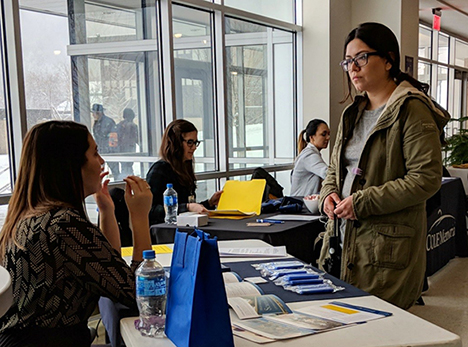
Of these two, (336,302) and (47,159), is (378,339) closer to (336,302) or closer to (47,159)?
(336,302)

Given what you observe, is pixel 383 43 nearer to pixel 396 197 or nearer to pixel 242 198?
pixel 396 197

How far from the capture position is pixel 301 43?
6449 millimetres

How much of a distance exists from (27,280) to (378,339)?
94 centimetres

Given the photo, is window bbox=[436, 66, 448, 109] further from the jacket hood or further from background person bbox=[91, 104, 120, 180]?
the jacket hood

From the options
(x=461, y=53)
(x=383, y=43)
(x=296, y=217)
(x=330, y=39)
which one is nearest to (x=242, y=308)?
(x=383, y=43)

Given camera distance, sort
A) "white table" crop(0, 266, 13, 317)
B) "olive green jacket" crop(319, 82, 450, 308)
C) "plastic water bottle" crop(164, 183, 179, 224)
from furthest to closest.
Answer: "plastic water bottle" crop(164, 183, 179, 224) < "olive green jacket" crop(319, 82, 450, 308) < "white table" crop(0, 266, 13, 317)

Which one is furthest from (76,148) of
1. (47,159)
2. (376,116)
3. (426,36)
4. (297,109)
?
(426,36)

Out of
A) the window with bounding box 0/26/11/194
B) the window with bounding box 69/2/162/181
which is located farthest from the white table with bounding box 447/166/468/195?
the window with bounding box 0/26/11/194

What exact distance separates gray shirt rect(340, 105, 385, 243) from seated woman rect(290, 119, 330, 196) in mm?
1966

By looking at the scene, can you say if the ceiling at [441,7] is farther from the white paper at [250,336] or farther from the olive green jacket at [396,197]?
the white paper at [250,336]

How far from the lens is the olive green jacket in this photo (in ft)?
6.09

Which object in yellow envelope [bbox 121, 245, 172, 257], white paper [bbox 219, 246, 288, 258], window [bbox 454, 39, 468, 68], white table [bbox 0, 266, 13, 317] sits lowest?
yellow envelope [bbox 121, 245, 172, 257]

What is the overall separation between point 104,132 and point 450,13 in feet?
23.6

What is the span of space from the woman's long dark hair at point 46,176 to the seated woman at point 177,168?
67.6 inches
